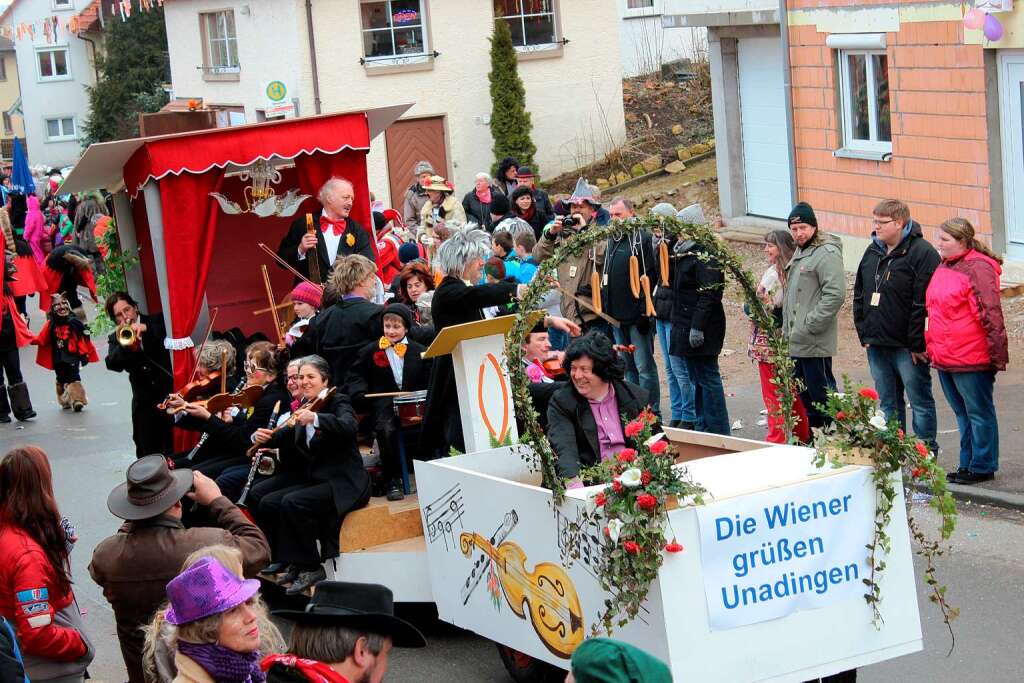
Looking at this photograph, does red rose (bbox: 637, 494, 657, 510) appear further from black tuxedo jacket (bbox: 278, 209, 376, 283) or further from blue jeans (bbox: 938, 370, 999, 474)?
black tuxedo jacket (bbox: 278, 209, 376, 283)

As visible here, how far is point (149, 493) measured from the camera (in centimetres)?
571

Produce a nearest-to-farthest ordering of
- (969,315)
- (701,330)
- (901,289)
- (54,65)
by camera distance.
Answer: (969,315), (901,289), (701,330), (54,65)

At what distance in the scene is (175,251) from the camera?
10875 mm

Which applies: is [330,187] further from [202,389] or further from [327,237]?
[202,389]

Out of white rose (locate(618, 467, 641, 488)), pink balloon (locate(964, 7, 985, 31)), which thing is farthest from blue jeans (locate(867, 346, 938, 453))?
pink balloon (locate(964, 7, 985, 31))

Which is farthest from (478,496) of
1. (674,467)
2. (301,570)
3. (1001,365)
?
(1001,365)

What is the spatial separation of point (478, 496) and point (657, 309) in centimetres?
499

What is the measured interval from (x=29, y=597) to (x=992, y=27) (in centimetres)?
1117

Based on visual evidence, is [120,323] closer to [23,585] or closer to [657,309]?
[657,309]

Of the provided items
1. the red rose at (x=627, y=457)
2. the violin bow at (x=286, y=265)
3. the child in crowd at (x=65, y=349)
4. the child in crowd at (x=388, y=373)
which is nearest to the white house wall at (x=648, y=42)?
the child in crowd at (x=65, y=349)

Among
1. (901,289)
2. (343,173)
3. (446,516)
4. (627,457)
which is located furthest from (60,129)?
(627,457)

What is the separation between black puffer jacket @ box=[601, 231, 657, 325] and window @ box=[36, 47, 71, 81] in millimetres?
55372

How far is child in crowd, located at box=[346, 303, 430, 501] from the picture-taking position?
8367 mm

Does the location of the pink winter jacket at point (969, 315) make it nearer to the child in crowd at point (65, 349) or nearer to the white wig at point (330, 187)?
the white wig at point (330, 187)
